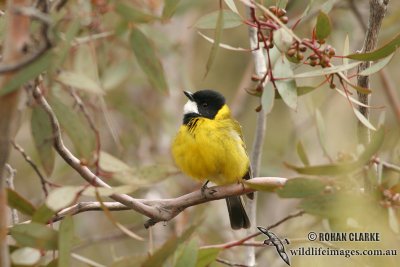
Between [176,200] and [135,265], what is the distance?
0.25 m

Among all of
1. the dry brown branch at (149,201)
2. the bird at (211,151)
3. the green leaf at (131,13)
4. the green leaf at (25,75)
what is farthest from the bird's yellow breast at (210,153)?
the green leaf at (25,75)

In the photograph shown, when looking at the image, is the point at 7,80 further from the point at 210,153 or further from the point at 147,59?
the point at 210,153

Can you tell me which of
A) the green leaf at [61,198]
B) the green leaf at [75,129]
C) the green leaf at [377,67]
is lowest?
the green leaf at [61,198]

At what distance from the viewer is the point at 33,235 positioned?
79.9 inches

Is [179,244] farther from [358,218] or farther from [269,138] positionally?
[269,138]

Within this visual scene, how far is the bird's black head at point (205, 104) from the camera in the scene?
3.54m

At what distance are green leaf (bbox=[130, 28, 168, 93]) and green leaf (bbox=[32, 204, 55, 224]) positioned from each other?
→ 100 centimetres

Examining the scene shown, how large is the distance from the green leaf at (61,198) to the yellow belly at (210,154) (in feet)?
4.21

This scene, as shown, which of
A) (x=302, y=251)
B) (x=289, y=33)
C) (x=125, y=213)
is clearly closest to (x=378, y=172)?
(x=302, y=251)

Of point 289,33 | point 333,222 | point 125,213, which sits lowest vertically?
point 125,213

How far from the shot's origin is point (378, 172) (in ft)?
8.14

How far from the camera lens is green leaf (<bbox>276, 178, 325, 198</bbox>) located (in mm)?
2018

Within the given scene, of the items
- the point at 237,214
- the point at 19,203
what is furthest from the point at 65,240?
the point at 237,214

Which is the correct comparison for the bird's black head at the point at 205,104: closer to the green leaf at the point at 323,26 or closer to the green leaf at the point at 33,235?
the green leaf at the point at 323,26
